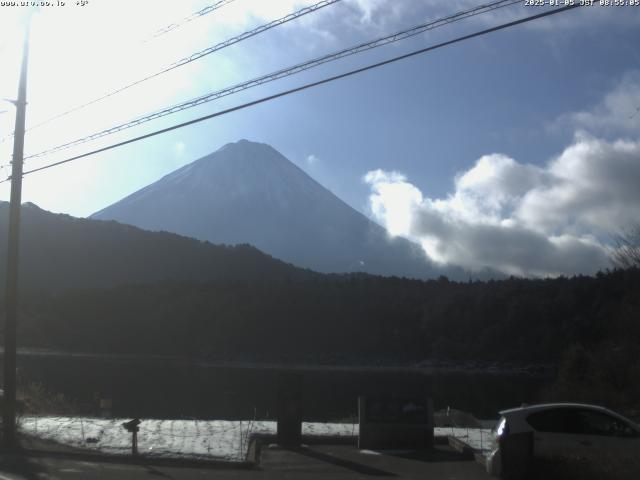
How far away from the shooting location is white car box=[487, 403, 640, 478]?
12.1 metres

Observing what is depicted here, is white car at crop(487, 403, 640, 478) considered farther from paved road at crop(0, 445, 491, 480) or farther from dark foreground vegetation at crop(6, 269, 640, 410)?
dark foreground vegetation at crop(6, 269, 640, 410)

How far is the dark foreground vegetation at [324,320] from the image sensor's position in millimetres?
101875

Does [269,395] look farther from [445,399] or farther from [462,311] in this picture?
[462,311]

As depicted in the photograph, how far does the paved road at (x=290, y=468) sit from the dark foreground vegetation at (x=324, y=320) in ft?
261

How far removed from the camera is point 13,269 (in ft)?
54.4

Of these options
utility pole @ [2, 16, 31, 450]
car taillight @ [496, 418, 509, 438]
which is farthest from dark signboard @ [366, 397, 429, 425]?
utility pole @ [2, 16, 31, 450]

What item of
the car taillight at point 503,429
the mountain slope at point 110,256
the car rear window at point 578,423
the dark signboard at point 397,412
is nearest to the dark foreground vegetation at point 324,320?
the mountain slope at point 110,256

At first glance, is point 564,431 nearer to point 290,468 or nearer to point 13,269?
point 290,468

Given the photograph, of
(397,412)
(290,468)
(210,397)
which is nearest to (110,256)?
(210,397)

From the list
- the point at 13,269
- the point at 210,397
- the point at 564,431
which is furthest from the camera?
the point at 210,397

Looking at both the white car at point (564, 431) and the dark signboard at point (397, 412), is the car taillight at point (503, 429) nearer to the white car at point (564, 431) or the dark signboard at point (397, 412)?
the white car at point (564, 431)

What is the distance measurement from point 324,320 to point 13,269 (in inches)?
4135

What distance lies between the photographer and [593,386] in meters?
32.2

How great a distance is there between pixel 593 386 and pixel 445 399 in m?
17.5
